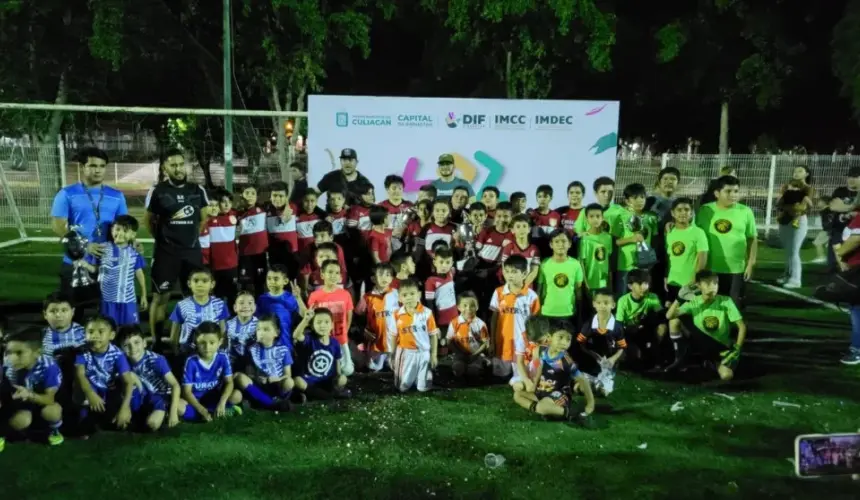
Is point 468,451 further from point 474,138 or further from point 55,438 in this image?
point 474,138

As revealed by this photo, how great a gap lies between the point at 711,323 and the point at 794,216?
4484 mm

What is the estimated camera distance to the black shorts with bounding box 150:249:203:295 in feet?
19.5

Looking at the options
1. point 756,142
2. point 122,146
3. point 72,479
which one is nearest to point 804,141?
point 756,142

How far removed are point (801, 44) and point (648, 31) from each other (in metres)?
4.57

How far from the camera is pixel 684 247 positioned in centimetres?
631

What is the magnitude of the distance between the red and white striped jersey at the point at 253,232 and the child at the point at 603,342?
9.62ft

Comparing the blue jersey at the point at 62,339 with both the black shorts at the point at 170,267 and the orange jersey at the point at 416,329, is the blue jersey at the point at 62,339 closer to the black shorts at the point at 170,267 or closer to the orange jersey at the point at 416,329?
the black shorts at the point at 170,267

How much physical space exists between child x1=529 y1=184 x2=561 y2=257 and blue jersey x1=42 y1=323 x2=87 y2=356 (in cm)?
Result: 366

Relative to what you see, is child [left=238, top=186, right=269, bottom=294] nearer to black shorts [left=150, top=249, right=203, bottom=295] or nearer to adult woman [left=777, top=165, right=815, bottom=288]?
black shorts [left=150, top=249, right=203, bottom=295]

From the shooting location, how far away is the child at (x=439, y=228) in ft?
21.4

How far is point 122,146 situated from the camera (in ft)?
52.0

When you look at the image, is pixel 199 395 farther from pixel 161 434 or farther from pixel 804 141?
pixel 804 141

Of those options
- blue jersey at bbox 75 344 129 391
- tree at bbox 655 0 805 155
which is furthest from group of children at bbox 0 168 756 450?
tree at bbox 655 0 805 155

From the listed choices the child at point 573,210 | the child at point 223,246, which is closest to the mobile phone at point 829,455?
the child at point 573,210
